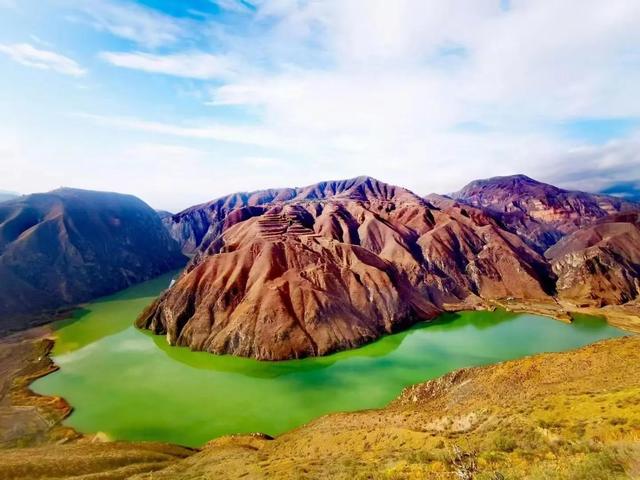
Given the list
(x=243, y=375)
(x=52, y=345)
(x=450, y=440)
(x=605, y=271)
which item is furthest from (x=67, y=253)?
(x=605, y=271)

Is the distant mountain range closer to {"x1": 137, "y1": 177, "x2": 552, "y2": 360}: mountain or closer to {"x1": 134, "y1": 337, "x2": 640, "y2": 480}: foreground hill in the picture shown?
{"x1": 137, "y1": 177, "x2": 552, "y2": 360}: mountain

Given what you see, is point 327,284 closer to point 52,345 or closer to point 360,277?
point 360,277

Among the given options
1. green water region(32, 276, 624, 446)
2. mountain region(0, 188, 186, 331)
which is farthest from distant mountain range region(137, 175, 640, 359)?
mountain region(0, 188, 186, 331)

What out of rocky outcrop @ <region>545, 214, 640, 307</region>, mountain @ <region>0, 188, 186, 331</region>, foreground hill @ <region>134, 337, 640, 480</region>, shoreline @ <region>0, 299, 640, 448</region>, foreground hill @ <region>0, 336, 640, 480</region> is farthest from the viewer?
mountain @ <region>0, 188, 186, 331</region>

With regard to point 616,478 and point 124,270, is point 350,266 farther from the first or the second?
point 124,270

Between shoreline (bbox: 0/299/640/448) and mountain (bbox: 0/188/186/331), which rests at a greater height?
mountain (bbox: 0/188/186/331)

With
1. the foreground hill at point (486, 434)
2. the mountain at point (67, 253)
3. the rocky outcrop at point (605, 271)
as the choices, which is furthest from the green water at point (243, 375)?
the mountain at point (67, 253)

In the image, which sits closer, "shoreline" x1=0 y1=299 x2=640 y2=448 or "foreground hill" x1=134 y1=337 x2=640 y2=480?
"foreground hill" x1=134 y1=337 x2=640 y2=480
